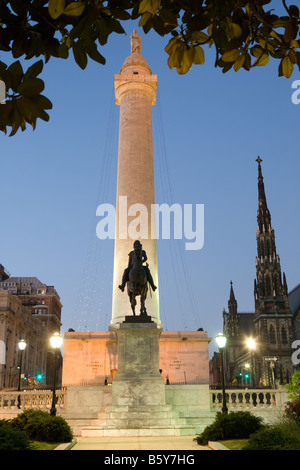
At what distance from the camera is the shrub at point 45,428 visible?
18141mm

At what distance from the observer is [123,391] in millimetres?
24969

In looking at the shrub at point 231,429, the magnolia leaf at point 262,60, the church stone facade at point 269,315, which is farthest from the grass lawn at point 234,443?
the church stone facade at point 269,315

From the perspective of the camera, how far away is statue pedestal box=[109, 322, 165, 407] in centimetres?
2492

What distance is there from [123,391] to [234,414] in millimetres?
7639

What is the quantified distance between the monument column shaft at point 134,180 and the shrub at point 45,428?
21769 mm

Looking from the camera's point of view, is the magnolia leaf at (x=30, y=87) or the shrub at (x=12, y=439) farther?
the shrub at (x=12, y=439)

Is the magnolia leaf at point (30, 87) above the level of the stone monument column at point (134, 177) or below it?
below

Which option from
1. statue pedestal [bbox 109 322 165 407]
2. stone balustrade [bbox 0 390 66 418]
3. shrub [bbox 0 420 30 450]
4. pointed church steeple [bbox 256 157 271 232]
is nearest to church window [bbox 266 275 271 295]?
pointed church steeple [bbox 256 157 271 232]

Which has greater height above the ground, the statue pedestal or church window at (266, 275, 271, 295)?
church window at (266, 275, 271, 295)

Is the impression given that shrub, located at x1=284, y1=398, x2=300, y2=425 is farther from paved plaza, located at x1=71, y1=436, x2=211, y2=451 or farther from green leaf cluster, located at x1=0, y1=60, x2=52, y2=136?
green leaf cluster, located at x1=0, y1=60, x2=52, y2=136

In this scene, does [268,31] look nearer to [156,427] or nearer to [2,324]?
[156,427]

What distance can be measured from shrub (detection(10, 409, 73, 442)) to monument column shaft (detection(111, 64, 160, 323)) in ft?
71.4

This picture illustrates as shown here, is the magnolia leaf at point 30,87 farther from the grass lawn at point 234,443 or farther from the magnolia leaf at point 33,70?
the grass lawn at point 234,443
